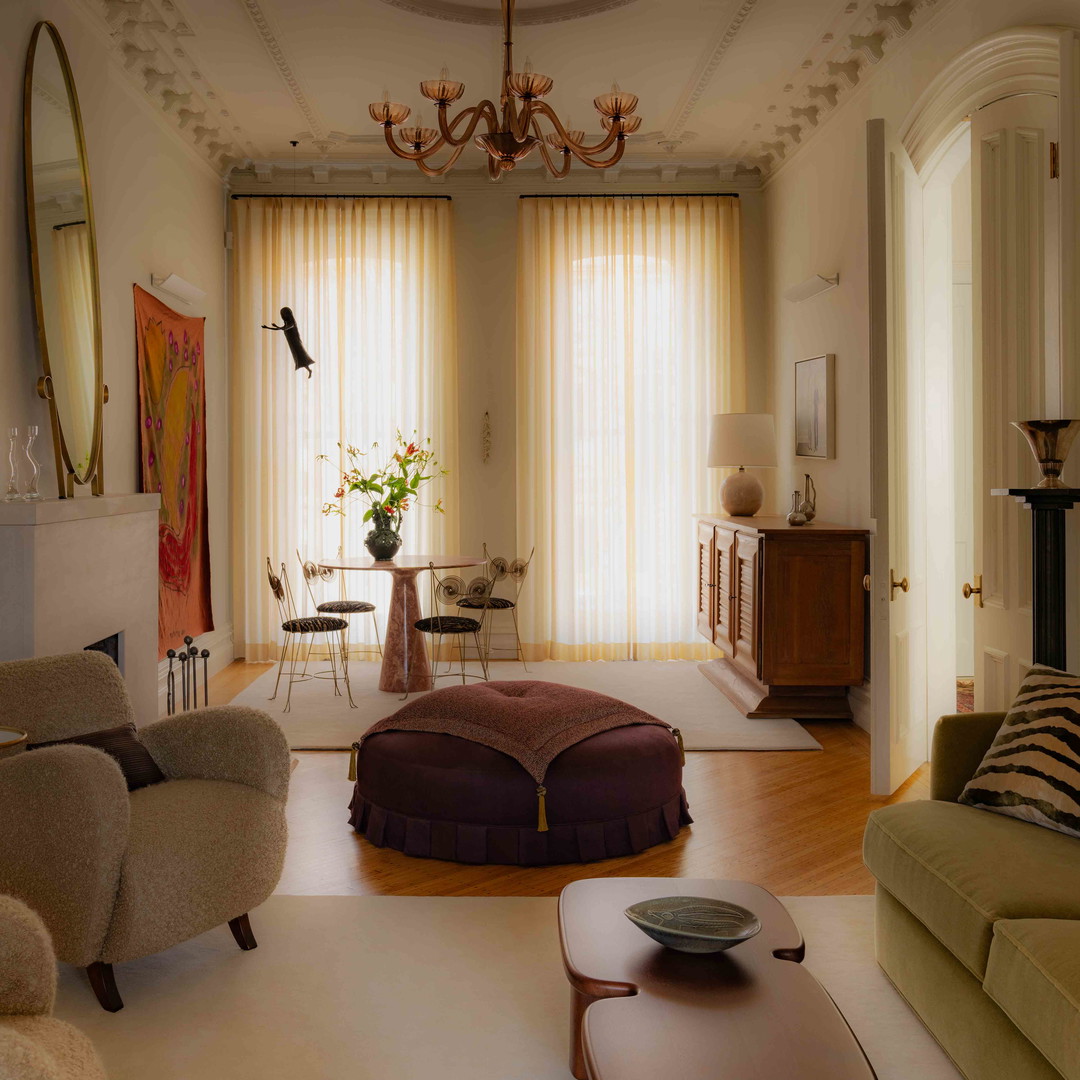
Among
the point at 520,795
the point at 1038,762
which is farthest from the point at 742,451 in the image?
the point at 1038,762

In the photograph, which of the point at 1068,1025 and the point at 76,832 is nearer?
the point at 1068,1025

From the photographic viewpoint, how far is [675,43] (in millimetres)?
5277

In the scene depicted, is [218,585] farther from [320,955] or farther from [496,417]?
[320,955]

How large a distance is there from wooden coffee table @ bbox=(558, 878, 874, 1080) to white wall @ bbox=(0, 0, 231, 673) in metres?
3.13

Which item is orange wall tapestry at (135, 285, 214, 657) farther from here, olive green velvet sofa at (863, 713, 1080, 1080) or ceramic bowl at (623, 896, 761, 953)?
olive green velvet sofa at (863, 713, 1080, 1080)

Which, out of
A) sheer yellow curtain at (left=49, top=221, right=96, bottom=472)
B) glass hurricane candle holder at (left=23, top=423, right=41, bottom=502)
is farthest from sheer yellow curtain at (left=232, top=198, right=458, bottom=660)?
glass hurricane candle holder at (left=23, top=423, right=41, bottom=502)

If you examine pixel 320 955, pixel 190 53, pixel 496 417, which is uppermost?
pixel 190 53

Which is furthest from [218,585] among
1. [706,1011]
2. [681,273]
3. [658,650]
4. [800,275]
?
[706,1011]

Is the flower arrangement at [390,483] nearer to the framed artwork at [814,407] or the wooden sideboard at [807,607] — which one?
the wooden sideboard at [807,607]

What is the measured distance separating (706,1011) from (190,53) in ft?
17.3

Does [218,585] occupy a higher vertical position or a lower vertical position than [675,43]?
lower

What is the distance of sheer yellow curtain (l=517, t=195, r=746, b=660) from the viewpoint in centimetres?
723

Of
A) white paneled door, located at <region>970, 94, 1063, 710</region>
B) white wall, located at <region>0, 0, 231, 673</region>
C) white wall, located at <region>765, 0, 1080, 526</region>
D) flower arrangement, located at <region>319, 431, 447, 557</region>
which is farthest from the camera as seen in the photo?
flower arrangement, located at <region>319, 431, 447, 557</region>

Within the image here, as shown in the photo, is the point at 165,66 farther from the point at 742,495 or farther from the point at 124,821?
the point at 124,821
